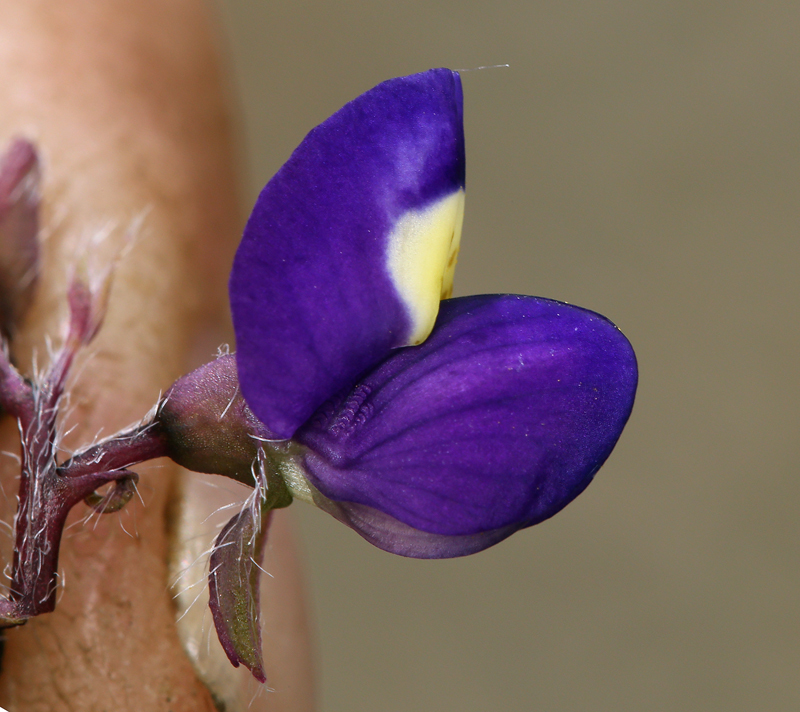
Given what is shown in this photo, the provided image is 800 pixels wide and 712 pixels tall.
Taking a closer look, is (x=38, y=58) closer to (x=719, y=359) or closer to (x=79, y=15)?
(x=79, y=15)

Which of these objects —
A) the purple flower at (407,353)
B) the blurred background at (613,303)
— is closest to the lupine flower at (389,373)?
the purple flower at (407,353)

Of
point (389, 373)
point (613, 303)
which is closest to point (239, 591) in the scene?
point (389, 373)

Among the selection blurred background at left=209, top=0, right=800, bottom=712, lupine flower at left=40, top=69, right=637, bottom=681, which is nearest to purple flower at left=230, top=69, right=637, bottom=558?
lupine flower at left=40, top=69, right=637, bottom=681

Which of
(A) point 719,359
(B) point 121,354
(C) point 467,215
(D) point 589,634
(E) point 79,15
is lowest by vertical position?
(D) point 589,634

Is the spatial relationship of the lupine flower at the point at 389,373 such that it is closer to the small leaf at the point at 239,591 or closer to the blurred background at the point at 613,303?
the small leaf at the point at 239,591

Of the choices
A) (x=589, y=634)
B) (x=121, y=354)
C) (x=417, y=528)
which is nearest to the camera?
(x=417, y=528)

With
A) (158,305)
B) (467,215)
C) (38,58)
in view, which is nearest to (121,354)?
(158,305)

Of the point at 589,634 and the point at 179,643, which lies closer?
the point at 179,643
